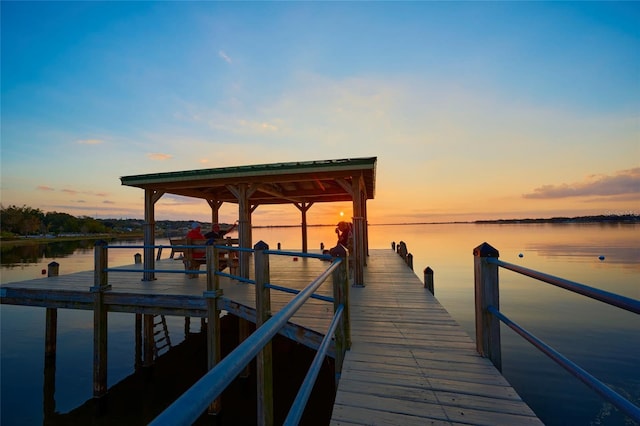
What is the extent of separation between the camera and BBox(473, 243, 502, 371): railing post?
3.16m

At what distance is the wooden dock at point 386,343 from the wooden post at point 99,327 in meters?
0.22

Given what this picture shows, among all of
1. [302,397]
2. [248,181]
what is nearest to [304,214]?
[248,181]

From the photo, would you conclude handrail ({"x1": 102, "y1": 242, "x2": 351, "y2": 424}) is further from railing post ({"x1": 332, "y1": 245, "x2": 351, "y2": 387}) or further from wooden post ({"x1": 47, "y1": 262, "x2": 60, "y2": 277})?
wooden post ({"x1": 47, "y1": 262, "x2": 60, "y2": 277})

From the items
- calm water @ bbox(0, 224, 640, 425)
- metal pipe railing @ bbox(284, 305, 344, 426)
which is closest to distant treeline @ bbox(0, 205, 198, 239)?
Answer: calm water @ bbox(0, 224, 640, 425)

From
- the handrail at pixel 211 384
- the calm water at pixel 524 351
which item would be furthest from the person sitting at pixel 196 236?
the handrail at pixel 211 384

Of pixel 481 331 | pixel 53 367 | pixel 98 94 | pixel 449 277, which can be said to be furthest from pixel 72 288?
pixel 449 277

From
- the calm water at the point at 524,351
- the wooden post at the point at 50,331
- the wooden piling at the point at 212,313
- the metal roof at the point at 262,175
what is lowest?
the calm water at the point at 524,351

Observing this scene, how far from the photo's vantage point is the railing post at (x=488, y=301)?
124 inches

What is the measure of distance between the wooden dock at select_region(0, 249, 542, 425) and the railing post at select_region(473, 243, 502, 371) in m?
0.16

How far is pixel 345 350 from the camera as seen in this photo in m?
3.60

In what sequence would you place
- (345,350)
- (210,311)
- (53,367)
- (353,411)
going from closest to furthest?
(353,411) → (345,350) → (210,311) → (53,367)

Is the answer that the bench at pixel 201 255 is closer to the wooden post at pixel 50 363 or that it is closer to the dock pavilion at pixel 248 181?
the dock pavilion at pixel 248 181

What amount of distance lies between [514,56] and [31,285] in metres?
18.1

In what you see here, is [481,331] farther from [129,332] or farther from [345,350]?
[129,332]
